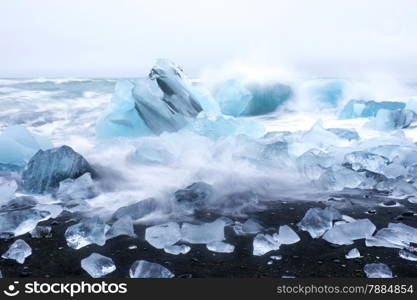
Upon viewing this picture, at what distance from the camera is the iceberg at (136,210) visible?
2.79 meters

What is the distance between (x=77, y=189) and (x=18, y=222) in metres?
0.74

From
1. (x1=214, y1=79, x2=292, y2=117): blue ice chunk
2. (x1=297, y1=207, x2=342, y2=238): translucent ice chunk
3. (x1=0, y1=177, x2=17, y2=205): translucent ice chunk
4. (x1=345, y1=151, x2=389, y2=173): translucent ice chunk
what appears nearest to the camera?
(x1=297, y1=207, x2=342, y2=238): translucent ice chunk

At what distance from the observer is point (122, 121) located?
5570mm

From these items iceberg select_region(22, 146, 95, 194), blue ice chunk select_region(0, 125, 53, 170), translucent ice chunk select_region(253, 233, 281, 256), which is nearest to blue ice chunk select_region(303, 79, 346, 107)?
blue ice chunk select_region(0, 125, 53, 170)

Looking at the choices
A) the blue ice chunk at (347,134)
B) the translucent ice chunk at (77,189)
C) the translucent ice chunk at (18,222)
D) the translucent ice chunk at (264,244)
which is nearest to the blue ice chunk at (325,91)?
the blue ice chunk at (347,134)

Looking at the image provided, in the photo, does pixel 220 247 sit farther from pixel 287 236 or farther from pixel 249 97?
pixel 249 97

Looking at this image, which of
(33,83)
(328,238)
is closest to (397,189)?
(328,238)

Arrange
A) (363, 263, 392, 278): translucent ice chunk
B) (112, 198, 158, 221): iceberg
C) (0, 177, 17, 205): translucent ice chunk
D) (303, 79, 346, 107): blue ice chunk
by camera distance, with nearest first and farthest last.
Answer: (363, 263, 392, 278): translucent ice chunk → (112, 198, 158, 221): iceberg → (0, 177, 17, 205): translucent ice chunk → (303, 79, 346, 107): blue ice chunk

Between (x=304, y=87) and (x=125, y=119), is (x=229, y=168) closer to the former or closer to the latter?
(x=125, y=119)

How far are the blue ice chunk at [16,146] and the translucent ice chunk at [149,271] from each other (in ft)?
8.37

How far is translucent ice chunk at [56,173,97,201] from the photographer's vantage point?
10.6 feet

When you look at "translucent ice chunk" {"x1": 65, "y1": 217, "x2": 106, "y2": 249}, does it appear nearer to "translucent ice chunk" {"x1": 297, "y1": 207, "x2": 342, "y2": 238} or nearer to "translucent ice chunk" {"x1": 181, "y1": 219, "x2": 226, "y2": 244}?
"translucent ice chunk" {"x1": 181, "y1": 219, "x2": 226, "y2": 244}

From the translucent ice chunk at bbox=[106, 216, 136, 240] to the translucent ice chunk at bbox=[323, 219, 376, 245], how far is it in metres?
1.11

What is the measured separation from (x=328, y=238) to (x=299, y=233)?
0.18 m
